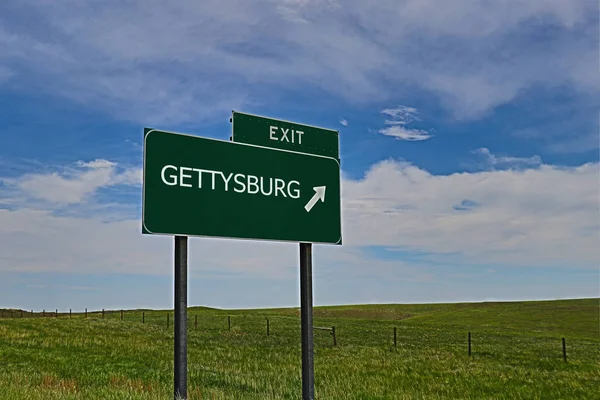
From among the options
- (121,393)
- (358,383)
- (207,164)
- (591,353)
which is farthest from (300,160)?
(591,353)

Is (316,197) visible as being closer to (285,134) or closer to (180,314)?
(285,134)

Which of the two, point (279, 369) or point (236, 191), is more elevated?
point (236, 191)

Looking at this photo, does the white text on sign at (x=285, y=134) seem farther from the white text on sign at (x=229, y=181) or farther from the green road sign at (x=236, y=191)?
the white text on sign at (x=229, y=181)

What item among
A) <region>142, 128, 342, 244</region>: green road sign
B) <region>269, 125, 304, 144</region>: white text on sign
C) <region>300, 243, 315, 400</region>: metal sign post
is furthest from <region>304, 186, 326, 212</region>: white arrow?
<region>269, 125, 304, 144</region>: white text on sign

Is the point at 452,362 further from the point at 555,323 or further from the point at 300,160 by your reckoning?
the point at 555,323

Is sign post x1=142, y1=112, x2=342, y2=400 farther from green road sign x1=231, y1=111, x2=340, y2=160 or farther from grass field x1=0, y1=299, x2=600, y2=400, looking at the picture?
grass field x1=0, y1=299, x2=600, y2=400

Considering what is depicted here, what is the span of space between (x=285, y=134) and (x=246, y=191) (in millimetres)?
1697

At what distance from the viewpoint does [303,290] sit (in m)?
10.9

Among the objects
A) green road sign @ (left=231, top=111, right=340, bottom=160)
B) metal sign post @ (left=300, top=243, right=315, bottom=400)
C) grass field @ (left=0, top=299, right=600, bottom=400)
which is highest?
green road sign @ (left=231, top=111, right=340, bottom=160)

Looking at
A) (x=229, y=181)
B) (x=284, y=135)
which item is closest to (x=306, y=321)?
(x=229, y=181)

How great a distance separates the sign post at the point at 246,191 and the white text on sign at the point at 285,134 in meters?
0.02

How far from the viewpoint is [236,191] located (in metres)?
9.59

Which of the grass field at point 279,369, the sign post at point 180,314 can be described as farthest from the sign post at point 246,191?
the grass field at point 279,369

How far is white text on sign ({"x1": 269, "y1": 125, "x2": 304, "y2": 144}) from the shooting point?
34.8ft
